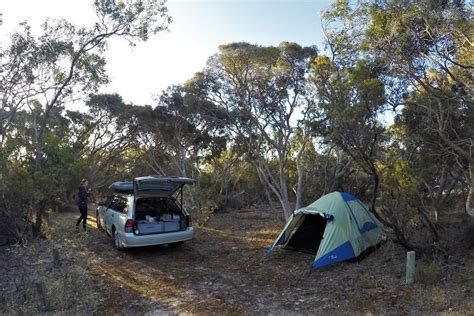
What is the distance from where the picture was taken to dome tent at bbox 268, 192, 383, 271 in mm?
7953

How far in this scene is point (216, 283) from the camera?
7172 mm

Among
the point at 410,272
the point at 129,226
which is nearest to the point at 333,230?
the point at 410,272

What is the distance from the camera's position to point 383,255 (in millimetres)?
8234

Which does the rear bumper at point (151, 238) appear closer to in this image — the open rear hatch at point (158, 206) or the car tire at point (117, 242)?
the open rear hatch at point (158, 206)

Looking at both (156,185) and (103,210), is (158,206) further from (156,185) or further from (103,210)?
(103,210)

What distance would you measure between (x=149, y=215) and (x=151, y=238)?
0.73m

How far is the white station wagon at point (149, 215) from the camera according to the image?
8727 millimetres

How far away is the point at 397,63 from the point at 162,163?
19113 millimetres

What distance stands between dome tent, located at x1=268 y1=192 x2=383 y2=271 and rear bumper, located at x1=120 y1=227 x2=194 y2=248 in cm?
216

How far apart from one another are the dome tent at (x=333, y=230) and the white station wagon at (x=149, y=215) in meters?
2.33

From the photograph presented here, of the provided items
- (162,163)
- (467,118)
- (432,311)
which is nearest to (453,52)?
(467,118)

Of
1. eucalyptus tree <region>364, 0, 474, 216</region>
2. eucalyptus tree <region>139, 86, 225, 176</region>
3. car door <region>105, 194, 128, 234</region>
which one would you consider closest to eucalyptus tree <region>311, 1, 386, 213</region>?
eucalyptus tree <region>364, 0, 474, 216</region>

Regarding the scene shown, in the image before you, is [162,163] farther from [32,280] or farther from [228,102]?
[32,280]

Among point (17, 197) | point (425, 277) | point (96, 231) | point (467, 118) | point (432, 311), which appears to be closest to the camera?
point (432, 311)
